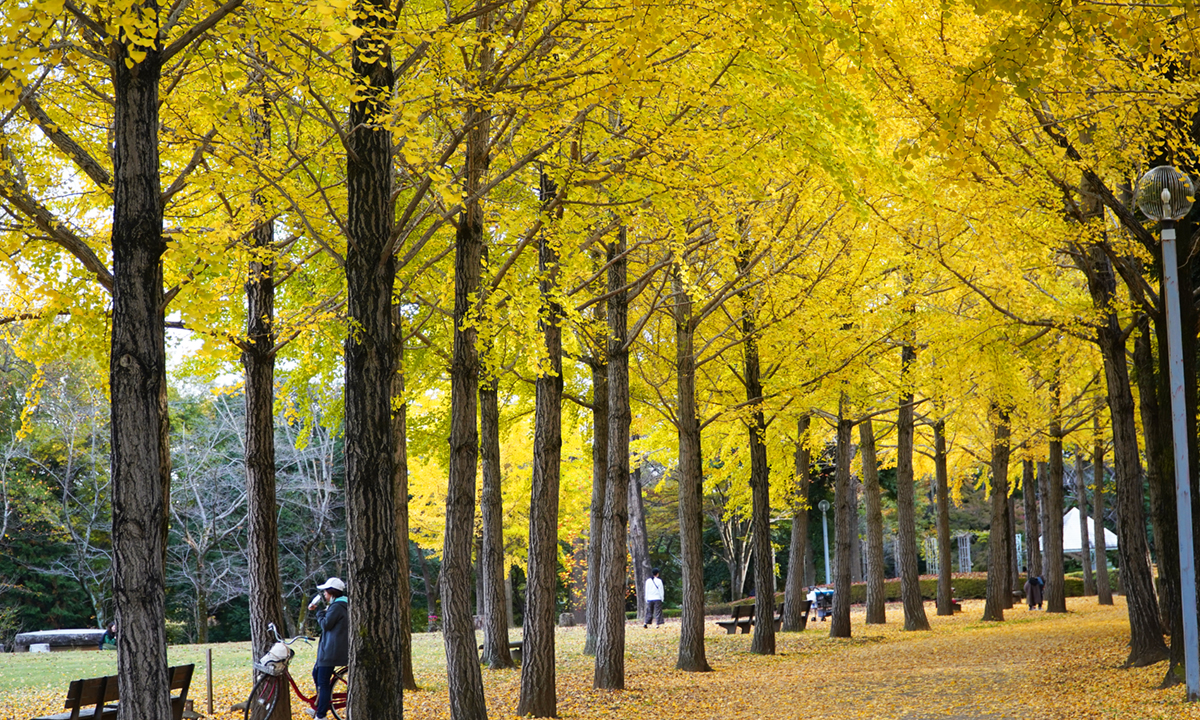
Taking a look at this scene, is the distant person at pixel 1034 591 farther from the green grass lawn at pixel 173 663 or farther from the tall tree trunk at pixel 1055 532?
the green grass lawn at pixel 173 663

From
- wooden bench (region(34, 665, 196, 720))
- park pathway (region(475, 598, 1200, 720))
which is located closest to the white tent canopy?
park pathway (region(475, 598, 1200, 720))

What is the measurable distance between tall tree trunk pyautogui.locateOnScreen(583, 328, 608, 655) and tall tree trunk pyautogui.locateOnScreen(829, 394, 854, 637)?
479cm

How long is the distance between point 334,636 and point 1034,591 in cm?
2256

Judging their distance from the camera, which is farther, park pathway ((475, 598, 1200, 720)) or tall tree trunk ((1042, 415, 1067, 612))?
tall tree trunk ((1042, 415, 1067, 612))

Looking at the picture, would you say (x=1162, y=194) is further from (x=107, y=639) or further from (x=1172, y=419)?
(x=107, y=639)

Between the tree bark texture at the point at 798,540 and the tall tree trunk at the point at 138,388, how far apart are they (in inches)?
644

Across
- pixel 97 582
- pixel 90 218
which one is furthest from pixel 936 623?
pixel 97 582

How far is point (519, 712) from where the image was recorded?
1033 centimetres

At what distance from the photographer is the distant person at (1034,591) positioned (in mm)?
26750

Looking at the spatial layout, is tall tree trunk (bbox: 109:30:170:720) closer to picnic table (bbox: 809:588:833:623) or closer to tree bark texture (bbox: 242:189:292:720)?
tree bark texture (bbox: 242:189:292:720)

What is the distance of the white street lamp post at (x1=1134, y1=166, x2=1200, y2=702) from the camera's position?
8727 millimetres

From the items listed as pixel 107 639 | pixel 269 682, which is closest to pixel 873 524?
pixel 269 682

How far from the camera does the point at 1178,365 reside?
9.09m

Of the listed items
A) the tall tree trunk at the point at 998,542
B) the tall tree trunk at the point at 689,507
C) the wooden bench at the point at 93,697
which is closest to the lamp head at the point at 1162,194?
the tall tree trunk at the point at 689,507
